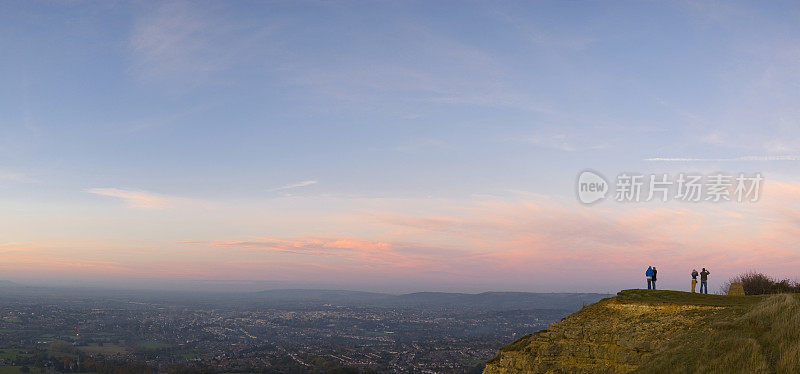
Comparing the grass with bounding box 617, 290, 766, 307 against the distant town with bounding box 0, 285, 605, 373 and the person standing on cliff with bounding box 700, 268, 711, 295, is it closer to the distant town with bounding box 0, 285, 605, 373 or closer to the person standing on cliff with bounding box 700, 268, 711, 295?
the person standing on cliff with bounding box 700, 268, 711, 295

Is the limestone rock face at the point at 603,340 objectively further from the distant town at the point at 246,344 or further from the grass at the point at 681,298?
the distant town at the point at 246,344

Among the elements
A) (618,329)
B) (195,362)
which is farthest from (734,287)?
(195,362)

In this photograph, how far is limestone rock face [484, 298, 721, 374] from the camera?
1706 centimetres

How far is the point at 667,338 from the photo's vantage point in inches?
654

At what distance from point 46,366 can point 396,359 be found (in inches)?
2822

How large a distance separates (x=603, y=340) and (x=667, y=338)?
238cm

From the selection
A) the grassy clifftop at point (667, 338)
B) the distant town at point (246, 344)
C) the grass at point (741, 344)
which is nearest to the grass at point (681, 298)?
the grassy clifftop at point (667, 338)

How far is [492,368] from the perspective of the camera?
20.0m

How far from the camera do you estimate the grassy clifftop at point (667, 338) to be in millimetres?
12945

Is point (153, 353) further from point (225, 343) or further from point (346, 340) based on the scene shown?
point (346, 340)

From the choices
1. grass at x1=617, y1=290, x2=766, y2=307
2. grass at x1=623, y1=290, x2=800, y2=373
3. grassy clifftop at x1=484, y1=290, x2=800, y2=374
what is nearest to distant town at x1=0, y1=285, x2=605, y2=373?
grass at x1=617, y1=290, x2=766, y2=307

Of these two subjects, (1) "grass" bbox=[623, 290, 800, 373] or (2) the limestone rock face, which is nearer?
(1) "grass" bbox=[623, 290, 800, 373]

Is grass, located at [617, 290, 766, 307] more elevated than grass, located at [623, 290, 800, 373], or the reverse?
grass, located at [617, 290, 766, 307]

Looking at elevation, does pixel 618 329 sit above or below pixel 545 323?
above
